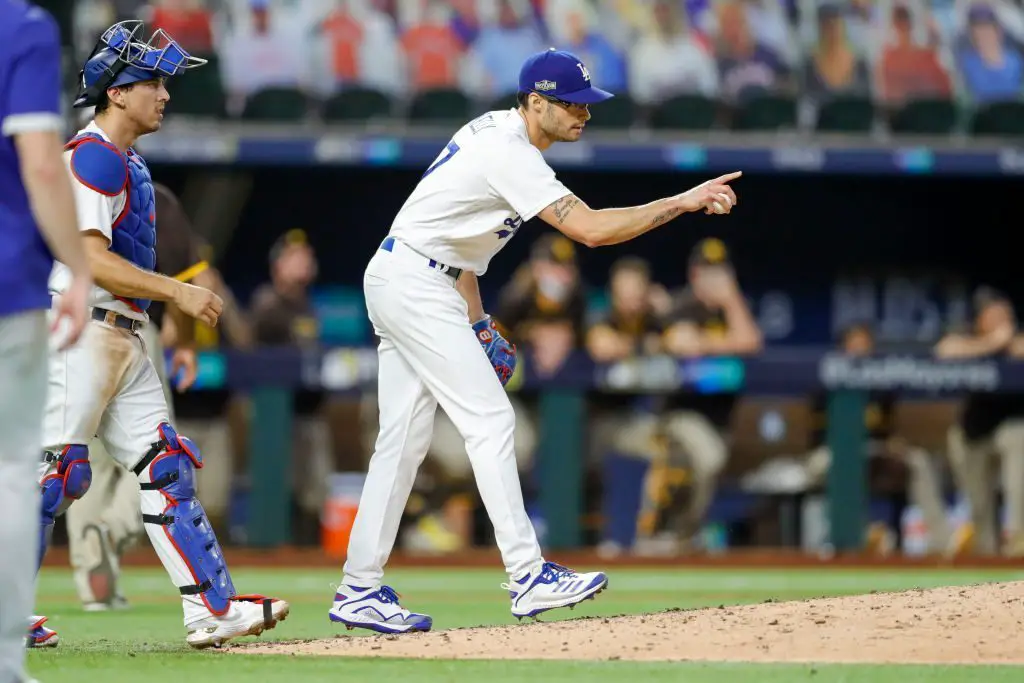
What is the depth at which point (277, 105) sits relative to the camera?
1277 cm

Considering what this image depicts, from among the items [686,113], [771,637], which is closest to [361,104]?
[686,113]

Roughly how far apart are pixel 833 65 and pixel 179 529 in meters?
10.4

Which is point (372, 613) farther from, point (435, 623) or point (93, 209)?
point (93, 209)

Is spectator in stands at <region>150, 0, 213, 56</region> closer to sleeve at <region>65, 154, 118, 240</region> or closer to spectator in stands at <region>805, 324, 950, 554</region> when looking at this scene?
spectator in stands at <region>805, 324, 950, 554</region>

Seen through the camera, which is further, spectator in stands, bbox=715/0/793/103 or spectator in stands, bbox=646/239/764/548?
spectator in stands, bbox=715/0/793/103

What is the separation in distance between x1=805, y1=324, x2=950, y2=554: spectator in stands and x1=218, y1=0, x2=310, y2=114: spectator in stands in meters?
4.71

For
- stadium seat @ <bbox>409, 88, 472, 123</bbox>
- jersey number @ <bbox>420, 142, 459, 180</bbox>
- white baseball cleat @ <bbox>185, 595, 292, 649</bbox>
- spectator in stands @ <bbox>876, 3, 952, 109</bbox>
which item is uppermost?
spectator in stands @ <bbox>876, 3, 952, 109</bbox>

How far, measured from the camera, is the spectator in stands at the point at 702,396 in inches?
421

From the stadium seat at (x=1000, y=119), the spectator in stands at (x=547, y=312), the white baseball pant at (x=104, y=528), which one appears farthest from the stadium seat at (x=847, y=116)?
the white baseball pant at (x=104, y=528)

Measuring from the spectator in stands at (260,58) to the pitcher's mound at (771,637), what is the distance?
8.27 metres

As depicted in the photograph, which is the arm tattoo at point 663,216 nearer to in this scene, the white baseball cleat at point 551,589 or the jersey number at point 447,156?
the jersey number at point 447,156

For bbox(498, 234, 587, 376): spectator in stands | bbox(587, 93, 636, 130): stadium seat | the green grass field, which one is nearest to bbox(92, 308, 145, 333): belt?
the green grass field

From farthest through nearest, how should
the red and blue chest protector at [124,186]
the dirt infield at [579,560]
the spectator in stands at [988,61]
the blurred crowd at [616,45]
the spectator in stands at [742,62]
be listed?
the spectator in stands at [988,61], the spectator in stands at [742,62], the blurred crowd at [616,45], the dirt infield at [579,560], the red and blue chest protector at [124,186]

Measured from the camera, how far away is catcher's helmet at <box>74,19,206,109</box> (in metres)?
5.06
